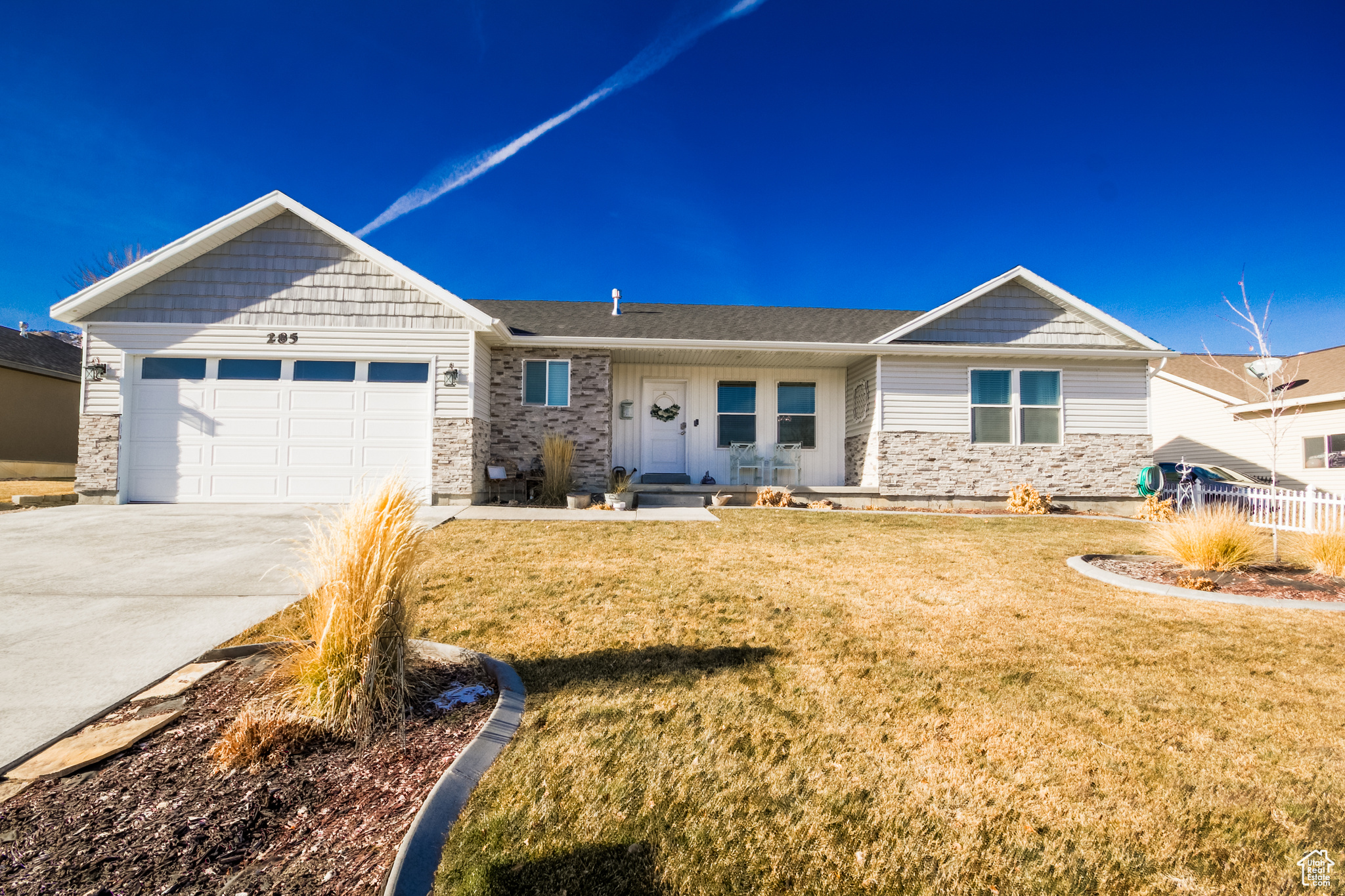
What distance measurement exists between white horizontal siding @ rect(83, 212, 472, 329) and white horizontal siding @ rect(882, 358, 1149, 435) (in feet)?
28.4

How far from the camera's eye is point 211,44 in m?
9.84

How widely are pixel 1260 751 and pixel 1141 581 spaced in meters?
3.37

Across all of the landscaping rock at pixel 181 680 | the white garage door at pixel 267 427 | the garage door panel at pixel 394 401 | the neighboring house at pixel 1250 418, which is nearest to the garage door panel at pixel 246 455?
the white garage door at pixel 267 427

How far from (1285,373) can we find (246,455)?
25.6 m

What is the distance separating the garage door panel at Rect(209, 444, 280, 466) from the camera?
9.74m

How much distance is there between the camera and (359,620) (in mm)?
2285

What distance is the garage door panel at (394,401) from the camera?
10039mm

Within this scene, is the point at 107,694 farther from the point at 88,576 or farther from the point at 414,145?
the point at 414,145

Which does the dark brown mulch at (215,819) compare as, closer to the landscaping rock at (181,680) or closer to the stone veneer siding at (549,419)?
the landscaping rock at (181,680)

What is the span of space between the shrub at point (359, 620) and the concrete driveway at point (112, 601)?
0.94 m

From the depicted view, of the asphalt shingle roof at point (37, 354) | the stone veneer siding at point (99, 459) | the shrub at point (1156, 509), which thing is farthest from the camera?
the asphalt shingle roof at point (37, 354)

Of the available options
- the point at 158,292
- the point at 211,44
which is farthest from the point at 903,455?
the point at 211,44

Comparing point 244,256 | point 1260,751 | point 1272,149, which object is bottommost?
point 1260,751

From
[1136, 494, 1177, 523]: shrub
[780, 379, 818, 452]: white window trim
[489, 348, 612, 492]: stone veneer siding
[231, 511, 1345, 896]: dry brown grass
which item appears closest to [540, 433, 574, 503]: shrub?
[489, 348, 612, 492]: stone veneer siding
